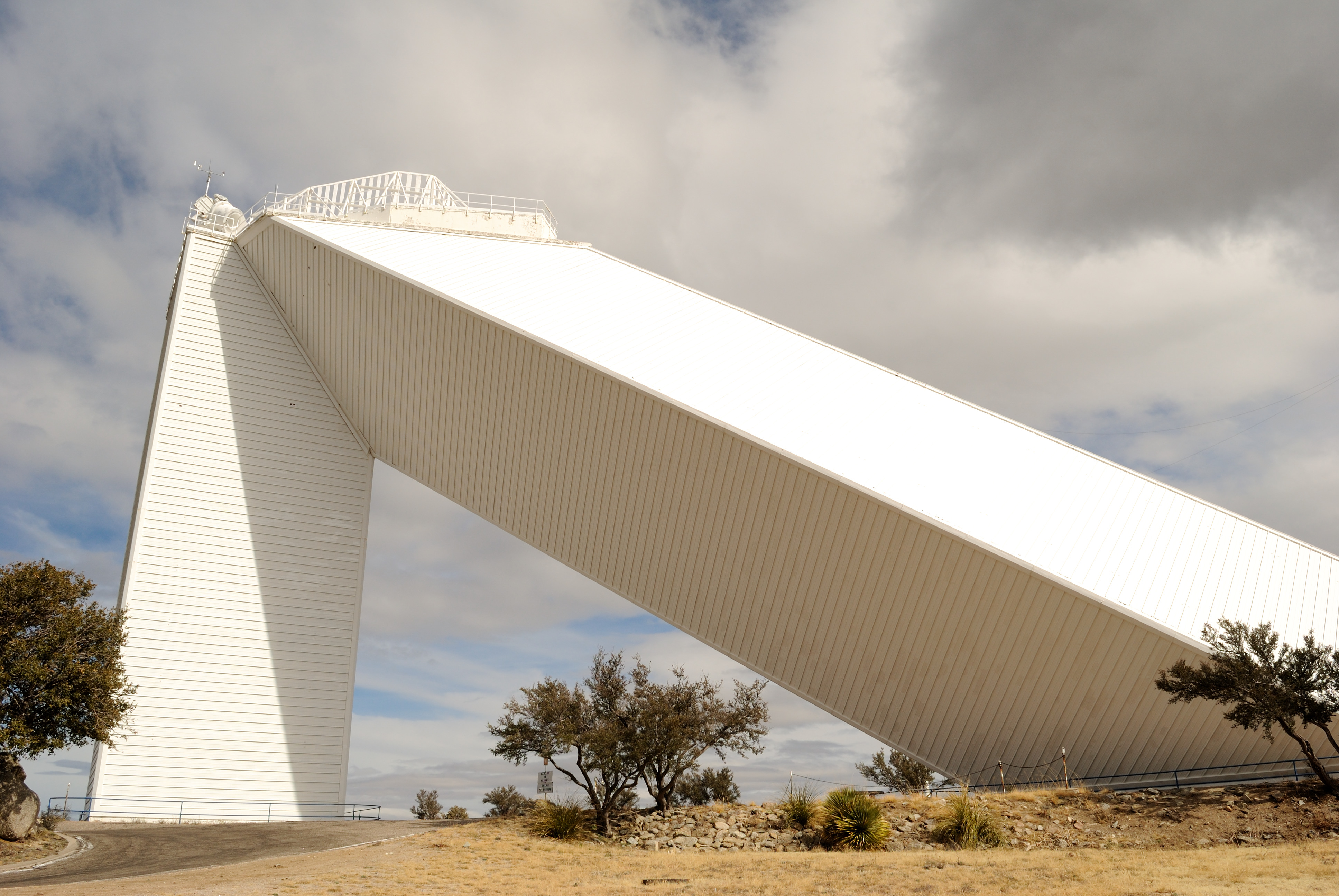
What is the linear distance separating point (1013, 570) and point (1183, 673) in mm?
3208

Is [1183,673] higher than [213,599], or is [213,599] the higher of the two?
[213,599]

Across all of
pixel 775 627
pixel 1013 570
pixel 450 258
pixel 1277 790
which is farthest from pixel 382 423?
pixel 1277 790

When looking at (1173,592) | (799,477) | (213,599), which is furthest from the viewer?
(213,599)

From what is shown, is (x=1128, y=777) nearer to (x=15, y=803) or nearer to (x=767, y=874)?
(x=767, y=874)

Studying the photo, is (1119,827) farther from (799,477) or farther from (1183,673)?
(799,477)

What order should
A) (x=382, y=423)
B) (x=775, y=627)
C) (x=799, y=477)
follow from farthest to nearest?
(x=382, y=423) → (x=775, y=627) → (x=799, y=477)

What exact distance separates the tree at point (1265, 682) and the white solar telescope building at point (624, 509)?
494mm

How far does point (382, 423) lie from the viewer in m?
26.2

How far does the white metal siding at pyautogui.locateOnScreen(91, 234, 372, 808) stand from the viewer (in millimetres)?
22797

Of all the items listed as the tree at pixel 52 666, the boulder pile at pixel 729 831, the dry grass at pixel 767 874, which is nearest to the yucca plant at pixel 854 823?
the boulder pile at pixel 729 831

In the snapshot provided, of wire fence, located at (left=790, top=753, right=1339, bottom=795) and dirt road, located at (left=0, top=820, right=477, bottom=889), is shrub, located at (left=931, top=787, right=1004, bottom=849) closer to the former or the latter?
wire fence, located at (left=790, top=753, right=1339, bottom=795)

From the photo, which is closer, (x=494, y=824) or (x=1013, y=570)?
(x=1013, y=570)

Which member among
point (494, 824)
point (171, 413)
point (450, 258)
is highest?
point (450, 258)

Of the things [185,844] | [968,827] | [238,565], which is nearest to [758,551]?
[968,827]
